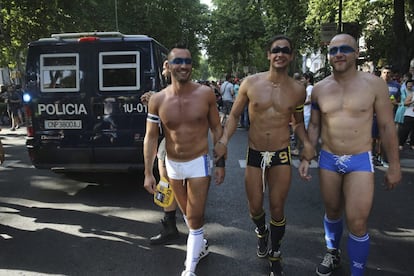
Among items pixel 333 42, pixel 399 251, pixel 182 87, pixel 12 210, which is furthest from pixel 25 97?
pixel 399 251

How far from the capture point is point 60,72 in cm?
593

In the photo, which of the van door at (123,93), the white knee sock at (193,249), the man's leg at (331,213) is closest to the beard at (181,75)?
the white knee sock at (193,249)

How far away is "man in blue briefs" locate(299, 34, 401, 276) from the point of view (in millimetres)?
3229

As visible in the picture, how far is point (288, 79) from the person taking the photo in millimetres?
3561

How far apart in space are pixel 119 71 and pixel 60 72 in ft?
2.75

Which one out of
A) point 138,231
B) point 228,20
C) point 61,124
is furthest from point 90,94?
point 228,20

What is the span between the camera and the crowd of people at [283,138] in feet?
10.7

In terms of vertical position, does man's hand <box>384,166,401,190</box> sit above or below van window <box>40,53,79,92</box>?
below

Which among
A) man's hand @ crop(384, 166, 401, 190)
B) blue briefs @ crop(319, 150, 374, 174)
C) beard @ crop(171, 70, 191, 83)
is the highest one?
beard @ crop(171, 70, 191, 83)

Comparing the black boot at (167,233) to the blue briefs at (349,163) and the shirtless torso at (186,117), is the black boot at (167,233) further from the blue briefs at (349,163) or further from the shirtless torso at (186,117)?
the blue briefs at (349,163)

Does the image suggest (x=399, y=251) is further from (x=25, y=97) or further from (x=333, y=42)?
(x=25, y=97)

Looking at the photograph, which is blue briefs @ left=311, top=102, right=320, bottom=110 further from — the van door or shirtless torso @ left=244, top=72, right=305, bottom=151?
the van door

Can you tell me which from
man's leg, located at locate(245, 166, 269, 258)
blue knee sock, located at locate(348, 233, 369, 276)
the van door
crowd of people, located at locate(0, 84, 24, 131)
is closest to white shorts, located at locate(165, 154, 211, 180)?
man's leg, located at locate(245, 166, 269, 258)

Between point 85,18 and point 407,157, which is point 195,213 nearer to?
point 407,157
